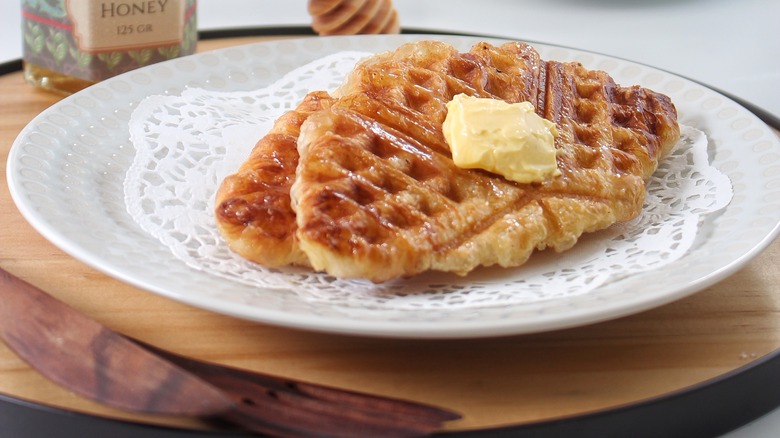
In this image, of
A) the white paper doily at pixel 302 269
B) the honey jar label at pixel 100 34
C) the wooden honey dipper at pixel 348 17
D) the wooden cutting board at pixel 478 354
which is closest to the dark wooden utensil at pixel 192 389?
the wooden cutting board at pixel 478 354

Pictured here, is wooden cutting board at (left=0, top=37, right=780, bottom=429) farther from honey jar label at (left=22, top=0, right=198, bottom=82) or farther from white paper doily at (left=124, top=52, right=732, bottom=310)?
honey jar label at (left=22, top=0, right=198, bottom=82)

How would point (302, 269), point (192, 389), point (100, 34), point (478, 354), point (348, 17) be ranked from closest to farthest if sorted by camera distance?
point (192, 389) → point (478, 354) → point (302, 269) → point (100, 34) → point (348, 17)

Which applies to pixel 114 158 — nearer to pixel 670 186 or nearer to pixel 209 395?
pixel 209 395

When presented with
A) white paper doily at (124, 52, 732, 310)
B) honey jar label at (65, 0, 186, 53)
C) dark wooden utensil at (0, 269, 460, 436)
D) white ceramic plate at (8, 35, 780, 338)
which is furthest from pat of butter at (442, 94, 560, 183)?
honey jar label at (65, 0, 186, 53)

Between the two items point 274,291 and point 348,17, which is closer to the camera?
point 274,291

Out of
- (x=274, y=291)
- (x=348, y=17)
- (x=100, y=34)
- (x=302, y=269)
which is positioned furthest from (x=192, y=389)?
(x=348, y=17)

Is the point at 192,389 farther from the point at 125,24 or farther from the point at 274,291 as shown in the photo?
the point at 125,24

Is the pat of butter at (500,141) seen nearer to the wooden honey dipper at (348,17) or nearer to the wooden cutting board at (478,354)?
the wooden cutting board at (478,354)
